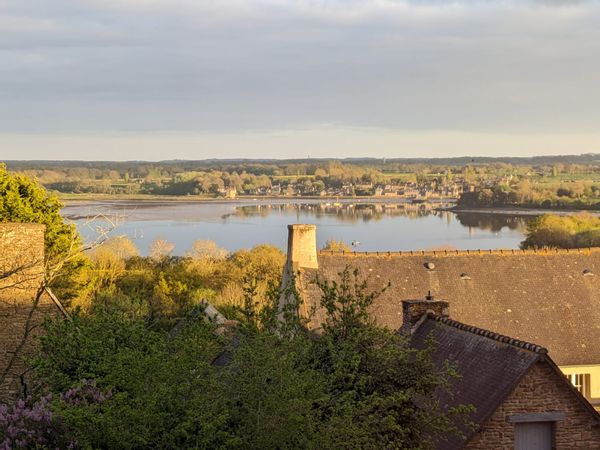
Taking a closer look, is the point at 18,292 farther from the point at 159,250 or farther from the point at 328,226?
the point at 328,226

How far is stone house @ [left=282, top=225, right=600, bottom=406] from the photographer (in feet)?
87.2

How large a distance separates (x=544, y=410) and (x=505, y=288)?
1317 centimetres

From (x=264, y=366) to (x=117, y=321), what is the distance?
4.50 meters

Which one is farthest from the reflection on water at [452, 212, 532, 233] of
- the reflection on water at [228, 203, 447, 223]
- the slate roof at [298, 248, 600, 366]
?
the slate roof at [298, 248, 600, 366]

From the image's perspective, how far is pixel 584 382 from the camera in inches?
1032

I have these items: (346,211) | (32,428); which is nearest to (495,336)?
(32,428)

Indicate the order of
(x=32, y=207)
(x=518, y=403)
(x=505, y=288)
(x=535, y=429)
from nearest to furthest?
(x=518, y=403) → (x=535, y=429) → (x=505, y=288) → (x=32, y=207)

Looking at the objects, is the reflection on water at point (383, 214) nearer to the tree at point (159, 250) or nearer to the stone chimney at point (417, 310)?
the tree at point (159, 250)

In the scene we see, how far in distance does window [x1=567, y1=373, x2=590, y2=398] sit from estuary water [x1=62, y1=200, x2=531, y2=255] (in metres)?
52.2

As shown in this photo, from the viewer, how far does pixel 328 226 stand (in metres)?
130

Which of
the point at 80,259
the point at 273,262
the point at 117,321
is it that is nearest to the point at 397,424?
the point at 117,321

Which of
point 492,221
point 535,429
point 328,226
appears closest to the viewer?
point 535,429

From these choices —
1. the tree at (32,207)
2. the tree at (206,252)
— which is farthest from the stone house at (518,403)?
the tree at (206,252)

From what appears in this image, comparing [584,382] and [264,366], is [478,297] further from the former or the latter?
[264,366]
